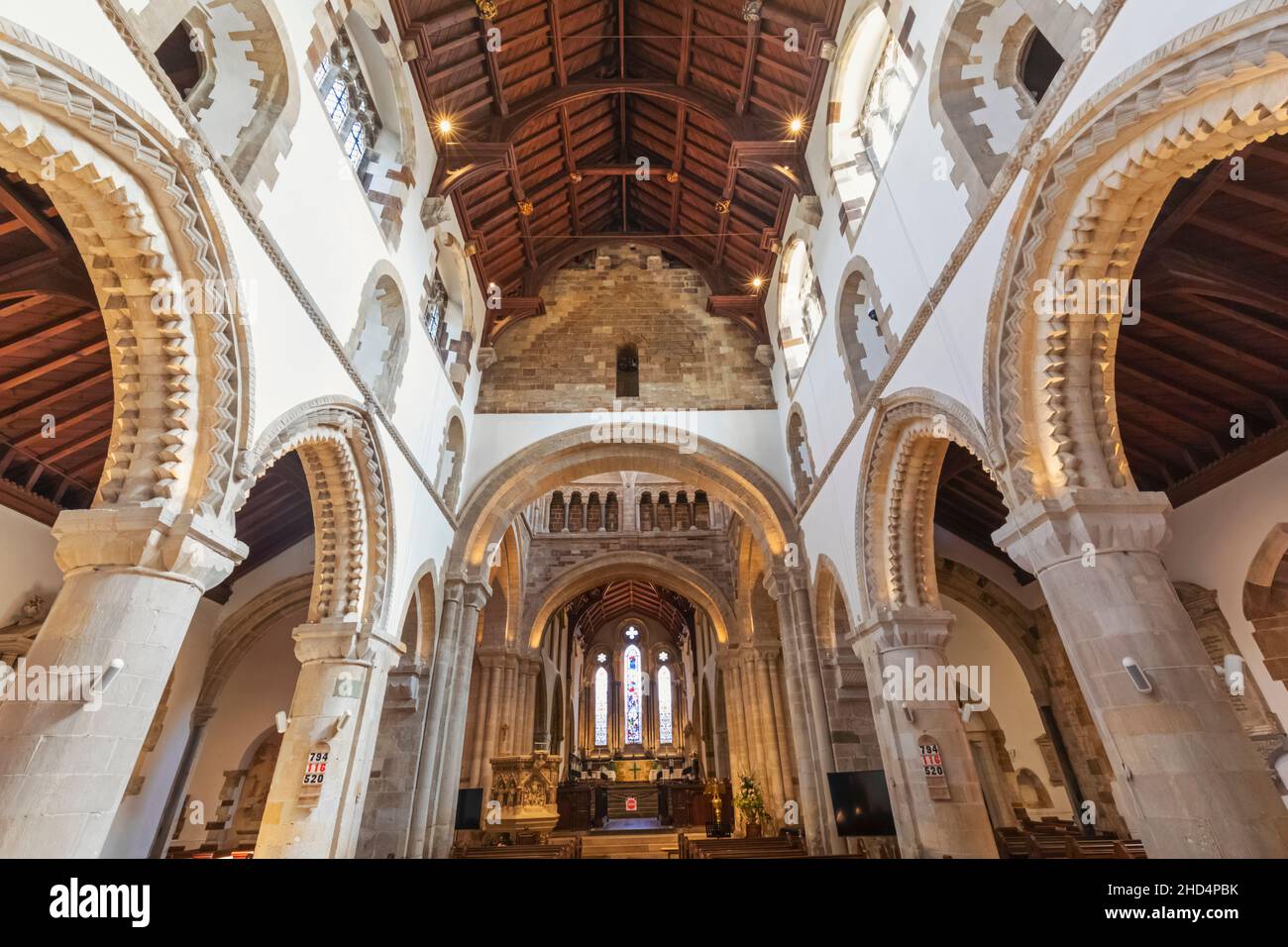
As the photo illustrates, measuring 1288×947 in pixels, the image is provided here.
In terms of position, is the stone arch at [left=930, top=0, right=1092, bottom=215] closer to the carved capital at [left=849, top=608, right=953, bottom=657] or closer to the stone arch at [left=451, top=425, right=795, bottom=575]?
the carved capital at [left=849, top=608, right=953, bottom=657]

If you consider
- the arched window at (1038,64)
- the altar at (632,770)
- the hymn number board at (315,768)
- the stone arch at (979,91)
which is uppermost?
the arched window at (1038,64)

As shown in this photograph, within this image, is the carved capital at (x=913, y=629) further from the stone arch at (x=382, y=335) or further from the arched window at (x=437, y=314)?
the arched window at (x=437, y=314)

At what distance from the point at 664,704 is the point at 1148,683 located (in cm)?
2893

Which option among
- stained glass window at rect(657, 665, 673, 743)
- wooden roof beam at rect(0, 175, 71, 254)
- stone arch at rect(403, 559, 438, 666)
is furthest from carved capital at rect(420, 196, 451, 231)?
stained glass window at rect(657, 665, 673, 743)

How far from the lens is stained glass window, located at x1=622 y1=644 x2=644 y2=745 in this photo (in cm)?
2994

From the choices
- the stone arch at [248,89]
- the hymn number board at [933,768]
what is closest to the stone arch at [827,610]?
the hymn number board at [933,768]

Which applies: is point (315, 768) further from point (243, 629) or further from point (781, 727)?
point (781, 727)

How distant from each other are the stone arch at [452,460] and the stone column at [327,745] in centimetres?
369

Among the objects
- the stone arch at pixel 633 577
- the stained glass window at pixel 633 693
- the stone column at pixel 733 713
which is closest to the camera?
the stone column at pixel 733 713

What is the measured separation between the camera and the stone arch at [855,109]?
791cm

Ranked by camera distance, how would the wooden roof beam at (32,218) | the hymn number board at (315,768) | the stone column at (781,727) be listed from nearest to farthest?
the wooden roof beam at (32,218)
the hymn number board at (315,768)
the stone column at (781,727)

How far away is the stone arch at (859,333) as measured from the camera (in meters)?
8.09

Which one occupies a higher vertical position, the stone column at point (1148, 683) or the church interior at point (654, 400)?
the church interior at point (654, 400)

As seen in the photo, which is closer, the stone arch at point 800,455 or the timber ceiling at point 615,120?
the timber ceiling at point 615,120
